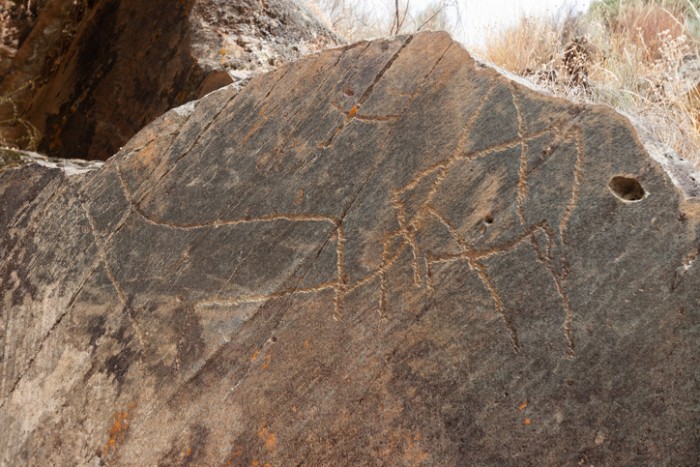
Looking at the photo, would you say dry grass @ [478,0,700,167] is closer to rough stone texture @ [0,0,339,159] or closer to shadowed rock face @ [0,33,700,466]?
rough stone texture @ [0,0,339,159]

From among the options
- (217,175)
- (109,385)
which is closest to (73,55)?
(217,175)

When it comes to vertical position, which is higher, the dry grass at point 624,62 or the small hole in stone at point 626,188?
the small hole in stone at point 626,188

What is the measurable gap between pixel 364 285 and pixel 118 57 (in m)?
2.03

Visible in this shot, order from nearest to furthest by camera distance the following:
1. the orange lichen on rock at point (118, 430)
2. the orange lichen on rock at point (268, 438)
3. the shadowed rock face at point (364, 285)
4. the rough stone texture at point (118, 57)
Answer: the shadowed rock face at point (364, 285)
the orange lichen on rock at point (268, 438)
the orange lichen on rock at point (118, 430)
the rough stone texture at point (118, 57)

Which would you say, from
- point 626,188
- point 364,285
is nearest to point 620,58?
point 626,188

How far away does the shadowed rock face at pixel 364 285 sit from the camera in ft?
5.84

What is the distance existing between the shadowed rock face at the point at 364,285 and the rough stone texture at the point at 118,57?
672mm

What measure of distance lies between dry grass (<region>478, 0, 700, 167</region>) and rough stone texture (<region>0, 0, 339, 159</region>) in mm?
1250

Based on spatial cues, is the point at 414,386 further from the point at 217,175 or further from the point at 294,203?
the point at 217,175

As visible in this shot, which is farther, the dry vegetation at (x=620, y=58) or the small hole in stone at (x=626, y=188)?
the dry vegetation at (x=620, y=58)

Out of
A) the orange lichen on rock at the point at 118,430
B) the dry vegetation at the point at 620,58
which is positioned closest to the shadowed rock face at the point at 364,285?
the orange lichen on rock at the point at 118,430

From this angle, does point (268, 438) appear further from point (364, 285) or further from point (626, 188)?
point (626, 188)

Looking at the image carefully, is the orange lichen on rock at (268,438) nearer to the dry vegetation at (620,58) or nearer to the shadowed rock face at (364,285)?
the shadowed rock face at (364,285)

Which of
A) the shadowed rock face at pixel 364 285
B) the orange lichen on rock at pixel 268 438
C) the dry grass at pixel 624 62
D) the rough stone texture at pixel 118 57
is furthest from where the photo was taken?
the dry grass at pixel 624 62
